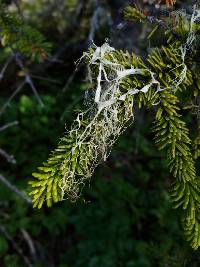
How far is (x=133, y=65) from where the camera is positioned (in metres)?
1.06

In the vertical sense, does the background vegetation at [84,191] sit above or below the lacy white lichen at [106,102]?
above

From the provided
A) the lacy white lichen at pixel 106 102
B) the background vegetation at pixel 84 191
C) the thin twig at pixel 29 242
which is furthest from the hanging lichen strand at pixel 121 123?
the thin twig at pixel 29 242

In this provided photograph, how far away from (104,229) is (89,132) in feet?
7.76

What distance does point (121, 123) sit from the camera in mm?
1103

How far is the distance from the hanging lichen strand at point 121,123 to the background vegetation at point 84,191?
1.84 meters

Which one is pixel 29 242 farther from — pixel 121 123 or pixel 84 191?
pixel 121 123

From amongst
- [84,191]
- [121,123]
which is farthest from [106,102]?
[84,191]

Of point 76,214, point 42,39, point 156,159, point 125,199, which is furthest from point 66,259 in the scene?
point 42,39

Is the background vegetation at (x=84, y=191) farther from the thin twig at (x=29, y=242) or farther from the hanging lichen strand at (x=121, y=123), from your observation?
the hanging lichen strand at (x=121, y=123)

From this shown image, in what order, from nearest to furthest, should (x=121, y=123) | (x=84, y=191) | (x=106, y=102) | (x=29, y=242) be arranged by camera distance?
(x=106, y=102) → (x=121, y=123) → (x=29, y=242) → (x=84, y=191)

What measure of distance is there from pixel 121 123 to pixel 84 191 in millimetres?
2391

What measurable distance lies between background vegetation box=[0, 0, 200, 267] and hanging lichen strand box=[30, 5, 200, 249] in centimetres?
184

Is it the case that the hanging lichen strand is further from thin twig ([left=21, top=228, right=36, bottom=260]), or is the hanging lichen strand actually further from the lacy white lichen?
thin twig ([left=21, top=228, right=36, bottom=260])

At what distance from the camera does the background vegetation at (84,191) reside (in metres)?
3.18
